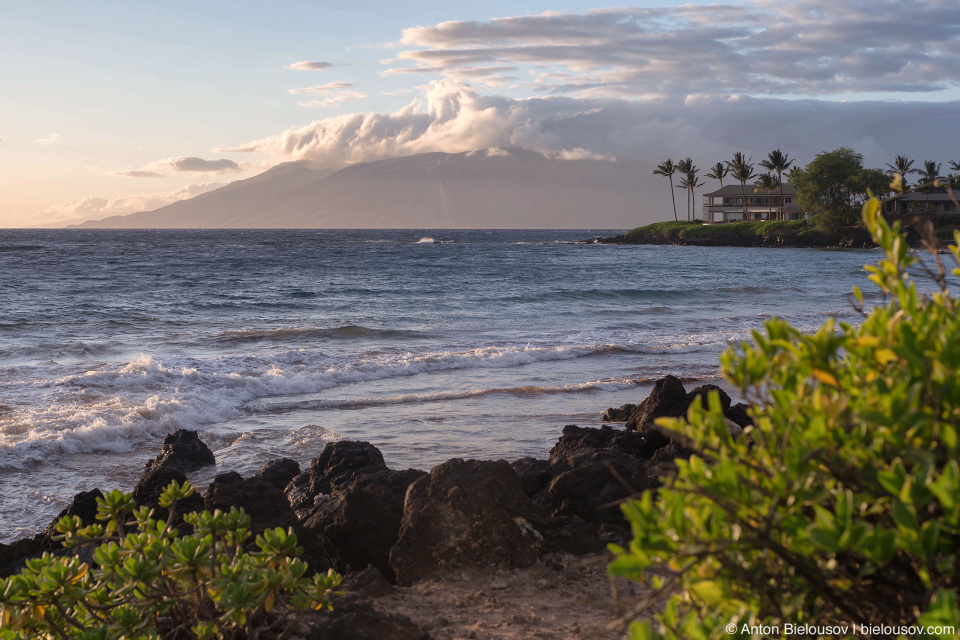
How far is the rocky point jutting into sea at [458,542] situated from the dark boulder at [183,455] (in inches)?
50.2

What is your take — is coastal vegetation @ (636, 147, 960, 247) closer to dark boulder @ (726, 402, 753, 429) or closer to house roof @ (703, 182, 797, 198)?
house roof @ (703, 182, 797, 198)

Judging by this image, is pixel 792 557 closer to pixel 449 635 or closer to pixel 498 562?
pixel 449 635

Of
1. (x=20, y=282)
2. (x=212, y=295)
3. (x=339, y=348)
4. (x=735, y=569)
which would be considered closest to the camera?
(x=735, y=569)

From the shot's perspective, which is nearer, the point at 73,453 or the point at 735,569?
the point at 735,569

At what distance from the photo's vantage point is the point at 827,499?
1.68m

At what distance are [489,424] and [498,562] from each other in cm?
527

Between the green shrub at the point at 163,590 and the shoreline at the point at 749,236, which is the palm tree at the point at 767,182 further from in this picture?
the green shrub at the point at 163,590

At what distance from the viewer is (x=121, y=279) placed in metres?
37.7

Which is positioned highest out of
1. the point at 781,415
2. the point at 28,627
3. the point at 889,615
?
the point at 781,415

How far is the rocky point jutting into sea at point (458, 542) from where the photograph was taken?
403 cm

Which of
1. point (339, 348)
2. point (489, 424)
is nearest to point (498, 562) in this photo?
point (489, 424)

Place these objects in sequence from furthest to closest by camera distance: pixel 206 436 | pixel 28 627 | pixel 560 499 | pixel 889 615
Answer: pixel 206 436
pixel 560 499
pixel 28 627
pixel 889 615

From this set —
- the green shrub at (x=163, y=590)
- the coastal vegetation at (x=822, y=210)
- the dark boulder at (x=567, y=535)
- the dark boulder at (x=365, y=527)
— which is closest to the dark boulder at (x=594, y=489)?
the dark boulder at (x=567, y=535)

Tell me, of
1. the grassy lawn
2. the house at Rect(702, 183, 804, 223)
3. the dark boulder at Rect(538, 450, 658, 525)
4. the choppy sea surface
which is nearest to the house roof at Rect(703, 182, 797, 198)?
the house at Rect(702, 183, 804, 223)
